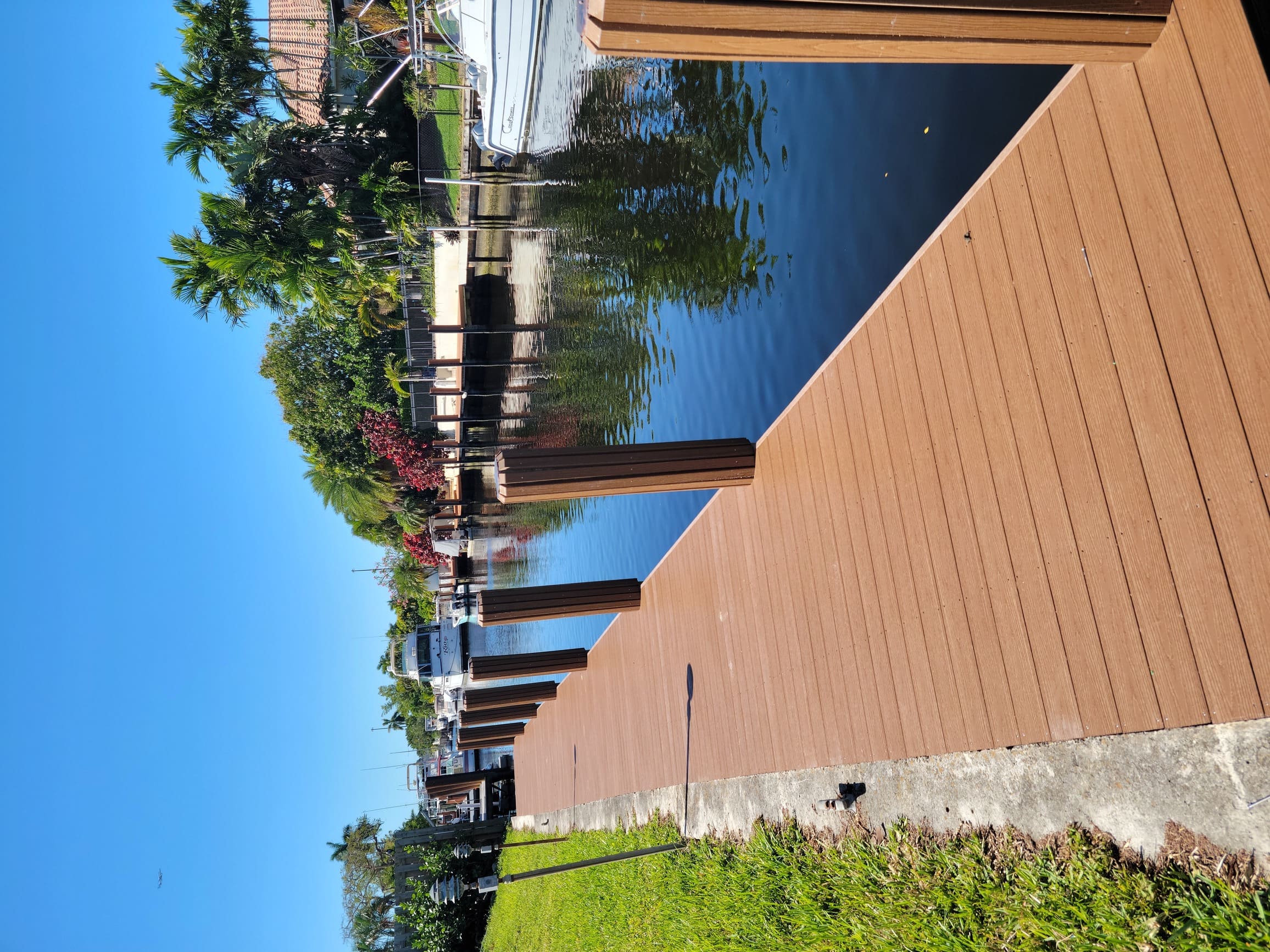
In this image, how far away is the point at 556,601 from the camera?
10281 mm

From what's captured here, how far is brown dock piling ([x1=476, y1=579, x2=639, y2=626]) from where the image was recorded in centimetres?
1005

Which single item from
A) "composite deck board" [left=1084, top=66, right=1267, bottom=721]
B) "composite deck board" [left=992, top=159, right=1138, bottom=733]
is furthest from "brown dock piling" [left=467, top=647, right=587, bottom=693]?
"composite deck board" [left=1084, top=66, right=1267, bottom=721]

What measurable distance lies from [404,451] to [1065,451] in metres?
23.2

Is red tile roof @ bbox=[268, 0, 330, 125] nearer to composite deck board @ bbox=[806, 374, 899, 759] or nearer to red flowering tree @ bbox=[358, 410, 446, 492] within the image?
red flowering tree @ bbox=[358, 410, 446, 492]

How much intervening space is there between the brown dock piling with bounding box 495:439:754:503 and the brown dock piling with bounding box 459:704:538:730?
28.8ft

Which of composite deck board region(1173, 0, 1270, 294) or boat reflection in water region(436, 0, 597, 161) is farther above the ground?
boat reflection in water region(436, 0, 597, 161)

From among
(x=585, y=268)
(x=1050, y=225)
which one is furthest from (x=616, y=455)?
(x=585, y=268)

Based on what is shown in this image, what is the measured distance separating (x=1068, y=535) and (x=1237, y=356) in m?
0.95

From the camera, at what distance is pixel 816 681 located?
537 centimetres

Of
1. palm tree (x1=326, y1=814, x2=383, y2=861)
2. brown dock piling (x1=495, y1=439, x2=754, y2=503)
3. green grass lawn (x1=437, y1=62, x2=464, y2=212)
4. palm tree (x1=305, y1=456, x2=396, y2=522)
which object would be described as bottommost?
palm tree (x1=326, y1=814, x2=383, y2=861)

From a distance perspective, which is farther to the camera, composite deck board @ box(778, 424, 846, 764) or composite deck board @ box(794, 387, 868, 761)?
composite deck board @ box(778, 424, 846, 764)

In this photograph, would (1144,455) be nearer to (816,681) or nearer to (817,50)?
(817,50)

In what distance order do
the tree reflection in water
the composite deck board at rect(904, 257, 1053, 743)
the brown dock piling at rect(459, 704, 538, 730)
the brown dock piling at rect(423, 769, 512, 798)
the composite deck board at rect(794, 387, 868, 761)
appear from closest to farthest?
1. the composite deck board at rect(904, 257, 1053, 743)
2. the composite deck board at rect(794, 387, 868, 761)
3. the tree reflection in water
4. the brown dock piling at rect(459, 704, 538, 730)
5. the brown dock piling at rect(423, 769, 512, 798)

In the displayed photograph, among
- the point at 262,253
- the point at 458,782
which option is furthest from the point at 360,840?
the point at 262,253
